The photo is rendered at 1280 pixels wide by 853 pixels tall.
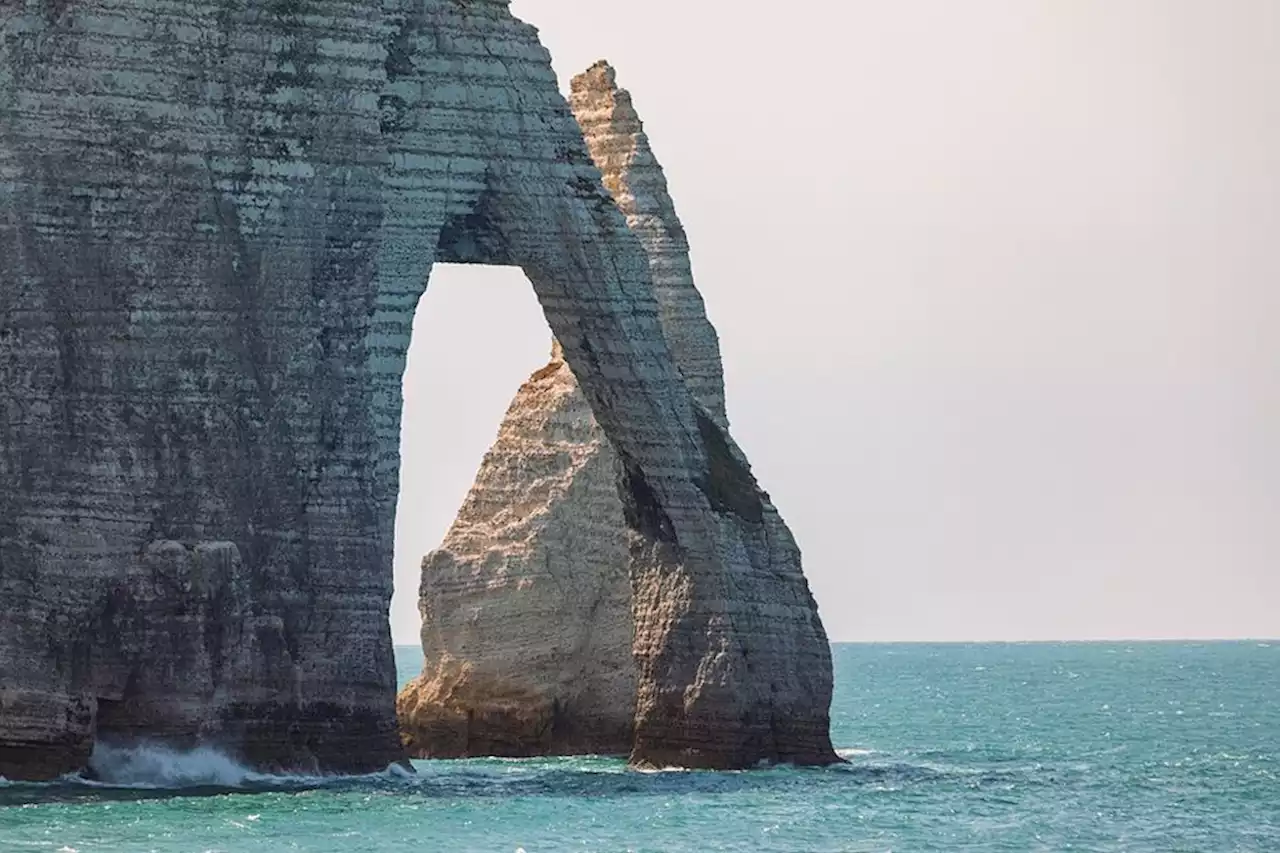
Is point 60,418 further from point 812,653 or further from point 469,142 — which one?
point 812,653

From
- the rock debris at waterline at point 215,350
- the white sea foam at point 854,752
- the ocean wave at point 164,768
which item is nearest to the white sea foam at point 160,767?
the ocean wave at point 164,768

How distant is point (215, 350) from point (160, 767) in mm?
5644

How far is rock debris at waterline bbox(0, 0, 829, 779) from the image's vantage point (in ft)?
170

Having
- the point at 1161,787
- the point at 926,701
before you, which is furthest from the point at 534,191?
the point at 926,701

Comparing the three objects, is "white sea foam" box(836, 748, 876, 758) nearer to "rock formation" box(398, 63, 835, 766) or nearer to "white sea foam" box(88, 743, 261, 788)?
"rock formation" box(398, 63, 835, 766)

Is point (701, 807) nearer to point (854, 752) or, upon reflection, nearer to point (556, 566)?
point (556, 566)

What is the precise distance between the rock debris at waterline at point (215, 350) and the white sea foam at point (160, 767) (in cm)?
22

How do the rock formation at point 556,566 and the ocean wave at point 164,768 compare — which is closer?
the ocean wave at point 164,768

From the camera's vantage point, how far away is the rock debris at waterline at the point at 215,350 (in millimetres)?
51719

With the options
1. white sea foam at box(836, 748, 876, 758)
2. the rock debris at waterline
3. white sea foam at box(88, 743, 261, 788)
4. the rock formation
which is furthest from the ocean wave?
white sea foam at box(836, 748, 876, 758)

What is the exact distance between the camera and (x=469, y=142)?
2205 inches

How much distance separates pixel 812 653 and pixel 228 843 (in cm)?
1449

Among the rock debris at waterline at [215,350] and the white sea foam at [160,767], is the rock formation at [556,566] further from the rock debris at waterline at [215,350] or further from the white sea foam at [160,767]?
the white sea foam at [160,767]

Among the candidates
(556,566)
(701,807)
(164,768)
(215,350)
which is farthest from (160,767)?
(556,566)
